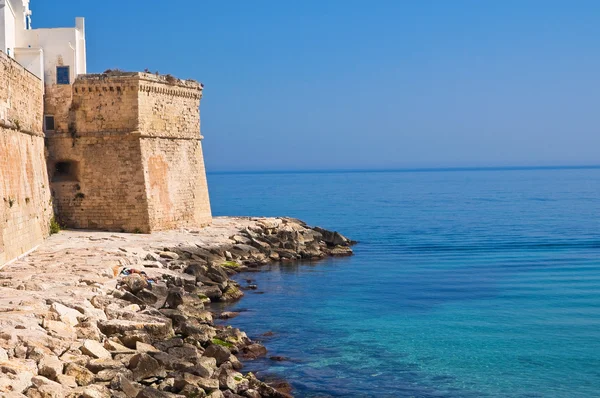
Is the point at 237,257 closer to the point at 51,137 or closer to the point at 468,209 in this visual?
the point at 51,137

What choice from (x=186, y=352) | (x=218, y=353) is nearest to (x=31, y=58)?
(x=218, y=353)

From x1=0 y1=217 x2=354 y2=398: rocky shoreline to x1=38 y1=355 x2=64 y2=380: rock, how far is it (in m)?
0.01

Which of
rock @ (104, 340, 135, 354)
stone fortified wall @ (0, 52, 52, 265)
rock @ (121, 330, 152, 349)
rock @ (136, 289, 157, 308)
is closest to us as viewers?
rock @ (104, 340, 135, 354)

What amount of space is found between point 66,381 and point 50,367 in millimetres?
286

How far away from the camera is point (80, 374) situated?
1033cm

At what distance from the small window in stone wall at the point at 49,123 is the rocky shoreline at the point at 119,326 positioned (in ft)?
14.1

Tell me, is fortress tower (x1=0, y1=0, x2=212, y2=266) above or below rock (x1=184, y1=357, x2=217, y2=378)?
above

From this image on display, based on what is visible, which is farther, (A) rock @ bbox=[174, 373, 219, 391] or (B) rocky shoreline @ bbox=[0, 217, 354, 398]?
(A) rock @ bbox=[174, 373, 219, 391]

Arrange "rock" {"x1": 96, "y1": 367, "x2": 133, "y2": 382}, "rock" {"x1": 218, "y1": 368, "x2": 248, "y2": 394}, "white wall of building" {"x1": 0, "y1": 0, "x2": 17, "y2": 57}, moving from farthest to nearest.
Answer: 1. "white wall of building" {"x1": 0, "y1": 0, "x2": 17, "y2": 57}
2. "rock" {"x1": 218, "y1": 368, "x2": 248, "y2": 394}
3. "rock" {"x1": 96, "y1": 367, "x2": 133, "y2": 382}

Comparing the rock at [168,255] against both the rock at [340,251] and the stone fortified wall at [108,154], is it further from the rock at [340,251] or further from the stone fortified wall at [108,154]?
the rock at [340,251]

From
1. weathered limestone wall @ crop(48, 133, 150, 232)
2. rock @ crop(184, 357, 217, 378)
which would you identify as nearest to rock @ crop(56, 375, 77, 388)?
rock @ crop(184, 357, 217, 378)

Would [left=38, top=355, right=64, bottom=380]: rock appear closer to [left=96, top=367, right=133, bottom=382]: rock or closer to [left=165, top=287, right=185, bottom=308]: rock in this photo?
[left=96, top=367, right=133, bottom=382]: rock

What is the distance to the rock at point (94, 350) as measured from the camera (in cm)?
1110

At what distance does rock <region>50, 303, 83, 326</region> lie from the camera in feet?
40.5
